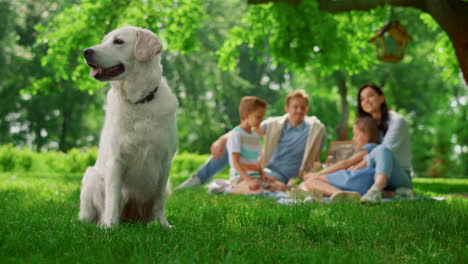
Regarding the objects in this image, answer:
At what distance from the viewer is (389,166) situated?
5551 mm

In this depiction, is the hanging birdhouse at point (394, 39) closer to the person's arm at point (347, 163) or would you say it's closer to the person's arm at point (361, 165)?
the person's arm at point (347, 163)

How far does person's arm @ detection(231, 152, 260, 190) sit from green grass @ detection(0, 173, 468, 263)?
6.08 feet

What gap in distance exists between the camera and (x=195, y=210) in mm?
4438

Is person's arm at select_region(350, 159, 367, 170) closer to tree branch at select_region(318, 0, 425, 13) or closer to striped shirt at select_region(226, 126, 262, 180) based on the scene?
striped shirt at select_region(226, 126, 262, 180)

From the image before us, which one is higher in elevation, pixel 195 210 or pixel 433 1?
pixel 433 1

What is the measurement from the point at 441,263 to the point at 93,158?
1375 centimetres

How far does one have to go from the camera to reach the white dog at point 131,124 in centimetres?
332

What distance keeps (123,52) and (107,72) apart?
20 centimetres

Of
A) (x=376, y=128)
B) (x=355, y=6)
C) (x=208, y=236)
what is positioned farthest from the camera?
(x=355, y=6)

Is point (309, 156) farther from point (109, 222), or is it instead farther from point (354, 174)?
point (109, 222)

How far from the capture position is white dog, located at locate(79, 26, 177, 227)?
3320 mm

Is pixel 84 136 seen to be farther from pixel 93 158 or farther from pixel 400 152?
pixel 400 152

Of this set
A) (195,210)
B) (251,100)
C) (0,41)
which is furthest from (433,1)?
(0,41)

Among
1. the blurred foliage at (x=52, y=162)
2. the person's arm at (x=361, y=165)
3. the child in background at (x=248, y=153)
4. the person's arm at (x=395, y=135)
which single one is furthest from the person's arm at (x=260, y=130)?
the blurred foliage at (x=52, y=162)
